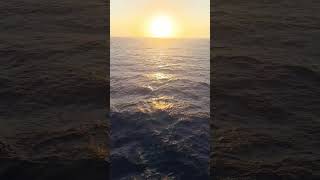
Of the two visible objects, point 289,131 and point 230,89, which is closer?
point 289,131

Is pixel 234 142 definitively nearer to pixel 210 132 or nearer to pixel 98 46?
pixel 210 132

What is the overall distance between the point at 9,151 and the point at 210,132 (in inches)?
147

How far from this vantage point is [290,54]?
8859 mm

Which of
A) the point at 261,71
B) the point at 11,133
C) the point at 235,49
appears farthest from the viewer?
the point at 235,49

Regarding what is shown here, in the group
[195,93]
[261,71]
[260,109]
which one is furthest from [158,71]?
[260,109]

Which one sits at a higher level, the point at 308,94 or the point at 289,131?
the point at 308,94

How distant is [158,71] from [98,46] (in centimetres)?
493

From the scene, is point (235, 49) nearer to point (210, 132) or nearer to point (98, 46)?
point (210, 132)

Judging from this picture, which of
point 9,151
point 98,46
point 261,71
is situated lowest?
point 9,151

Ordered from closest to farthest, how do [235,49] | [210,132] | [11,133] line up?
1. [11,133]
2. [210,132]
3. [235,49]

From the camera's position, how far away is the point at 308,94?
7.88 meters

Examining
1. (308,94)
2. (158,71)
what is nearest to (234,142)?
(308,94)

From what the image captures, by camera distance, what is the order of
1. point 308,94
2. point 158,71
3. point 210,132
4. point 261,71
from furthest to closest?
point 158,71, point 261,71, point 308,94, point 210,132

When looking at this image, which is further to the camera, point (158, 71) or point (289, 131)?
point (158, 71)
